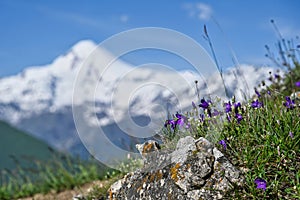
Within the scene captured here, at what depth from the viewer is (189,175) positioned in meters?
3.67

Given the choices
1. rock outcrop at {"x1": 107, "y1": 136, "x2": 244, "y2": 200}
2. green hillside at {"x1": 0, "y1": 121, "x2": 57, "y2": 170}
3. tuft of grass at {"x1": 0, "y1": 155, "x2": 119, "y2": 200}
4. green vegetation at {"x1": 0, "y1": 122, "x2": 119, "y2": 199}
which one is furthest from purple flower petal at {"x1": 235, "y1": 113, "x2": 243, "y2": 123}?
green hillside at {"x1": 0, "y1": 121, "x2": 57, "y2": 170}

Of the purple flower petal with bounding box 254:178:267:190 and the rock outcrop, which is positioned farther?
the rock outcrop

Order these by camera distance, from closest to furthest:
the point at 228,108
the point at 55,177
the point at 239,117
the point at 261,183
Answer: the point at 261,183, the point at 239,117, the point at 228,108, the point at 55,177

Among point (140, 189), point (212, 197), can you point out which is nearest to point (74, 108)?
point (140, 189)

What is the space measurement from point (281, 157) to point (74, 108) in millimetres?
2182

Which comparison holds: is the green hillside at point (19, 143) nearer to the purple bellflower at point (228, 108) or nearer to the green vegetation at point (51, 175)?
the green vegetation at point (51, 175)

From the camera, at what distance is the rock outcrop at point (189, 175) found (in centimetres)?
365

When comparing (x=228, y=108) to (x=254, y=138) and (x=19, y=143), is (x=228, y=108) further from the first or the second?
(x=19, y=143)

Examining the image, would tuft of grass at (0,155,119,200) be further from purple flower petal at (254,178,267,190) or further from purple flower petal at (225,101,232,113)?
purple flower petal at (254,178,267,190)

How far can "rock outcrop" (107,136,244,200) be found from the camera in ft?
12.0

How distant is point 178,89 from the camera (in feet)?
15.6

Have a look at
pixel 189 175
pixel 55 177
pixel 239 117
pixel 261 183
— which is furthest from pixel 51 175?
pixel 261 183

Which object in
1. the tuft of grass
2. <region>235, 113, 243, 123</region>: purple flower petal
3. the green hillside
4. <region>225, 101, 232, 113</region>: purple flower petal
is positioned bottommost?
<region>235, 113, 243, 123</region>: purple flower petal

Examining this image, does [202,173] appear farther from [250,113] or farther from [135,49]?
[135,49]
